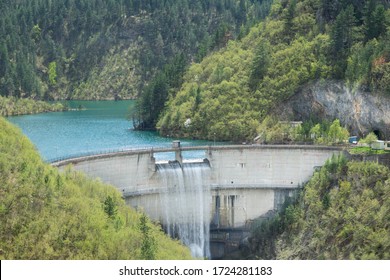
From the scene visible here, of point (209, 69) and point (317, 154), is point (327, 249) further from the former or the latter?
point (209, 69)

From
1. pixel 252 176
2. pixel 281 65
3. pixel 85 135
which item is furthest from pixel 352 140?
pixel 85 135

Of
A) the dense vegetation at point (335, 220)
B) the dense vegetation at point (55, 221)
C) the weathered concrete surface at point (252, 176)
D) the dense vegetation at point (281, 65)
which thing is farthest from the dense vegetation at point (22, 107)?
the dense vegetation at point (55, 221)

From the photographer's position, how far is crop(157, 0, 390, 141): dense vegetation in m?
74.0

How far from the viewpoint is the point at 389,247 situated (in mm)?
43156

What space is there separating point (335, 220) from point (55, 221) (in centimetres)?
2307

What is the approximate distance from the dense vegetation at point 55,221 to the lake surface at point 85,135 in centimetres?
1716

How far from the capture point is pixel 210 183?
57188mm

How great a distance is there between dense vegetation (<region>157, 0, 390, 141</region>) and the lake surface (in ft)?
13.1

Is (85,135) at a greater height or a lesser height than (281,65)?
lesser

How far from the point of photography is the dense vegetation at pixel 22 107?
12529 centimetres

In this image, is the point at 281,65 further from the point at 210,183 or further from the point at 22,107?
the point at 22,107

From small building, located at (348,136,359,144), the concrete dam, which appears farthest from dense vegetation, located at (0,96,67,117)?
small building, located at (348,136,359,144)

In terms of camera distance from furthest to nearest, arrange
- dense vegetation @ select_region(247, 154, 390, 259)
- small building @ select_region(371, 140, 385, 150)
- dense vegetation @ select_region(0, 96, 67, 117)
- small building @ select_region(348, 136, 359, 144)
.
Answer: dense vegetation @ select_region(0, 96, 67, 117) → small building @ select_region(348, 136, 359, 144) → small building @ select_region(371, 140, 385, 150) → dense vegetation @ select_region(247, 154, 390, 259)

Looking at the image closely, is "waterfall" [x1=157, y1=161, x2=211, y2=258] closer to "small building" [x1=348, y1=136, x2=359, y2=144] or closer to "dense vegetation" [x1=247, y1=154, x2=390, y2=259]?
"dense vegetation" [x1=247, y1=154, x2=390, y2=259]
